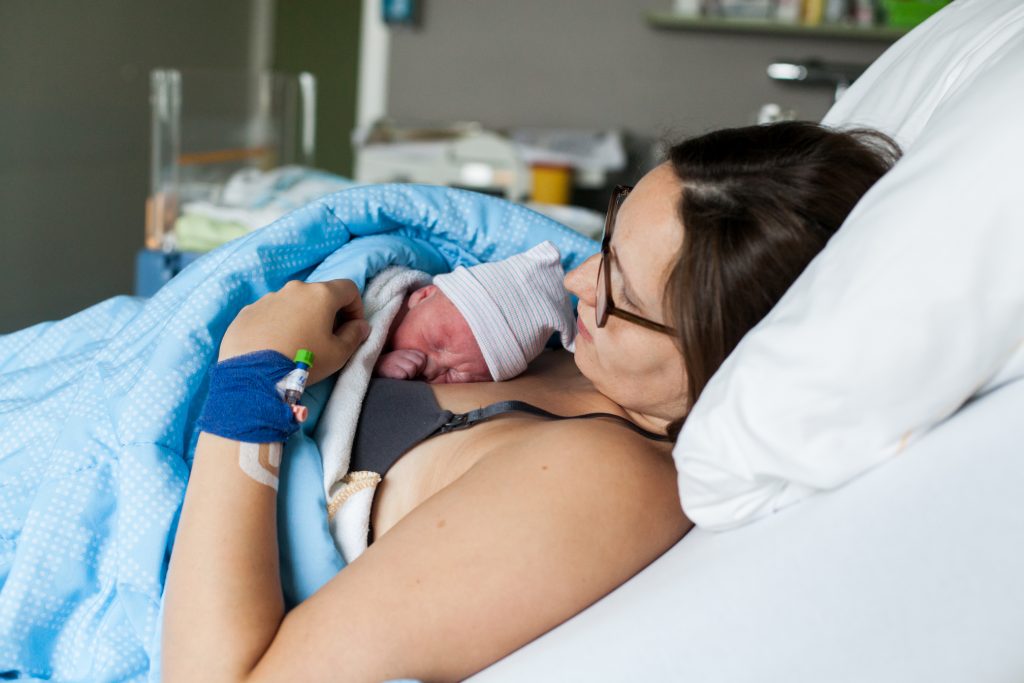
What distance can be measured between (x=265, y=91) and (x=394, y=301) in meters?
2.20

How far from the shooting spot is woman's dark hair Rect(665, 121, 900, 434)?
0.92m

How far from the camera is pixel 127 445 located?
1.03 m

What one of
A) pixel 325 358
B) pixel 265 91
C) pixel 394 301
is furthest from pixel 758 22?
pixel 325 358

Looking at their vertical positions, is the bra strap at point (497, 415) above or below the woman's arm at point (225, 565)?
above

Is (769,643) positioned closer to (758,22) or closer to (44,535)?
(44,535)

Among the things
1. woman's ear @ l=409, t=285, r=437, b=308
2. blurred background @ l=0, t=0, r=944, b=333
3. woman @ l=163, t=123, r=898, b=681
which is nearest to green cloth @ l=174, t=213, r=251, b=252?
blurred background @ l=0, t=0, r=944, b=333

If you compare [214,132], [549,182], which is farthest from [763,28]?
[214,132]

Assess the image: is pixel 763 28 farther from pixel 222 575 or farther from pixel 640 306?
pixel 222 575

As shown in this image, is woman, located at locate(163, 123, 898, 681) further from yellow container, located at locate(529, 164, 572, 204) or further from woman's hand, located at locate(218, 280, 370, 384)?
yellow container, located at locate(529, 164, 572, 204)

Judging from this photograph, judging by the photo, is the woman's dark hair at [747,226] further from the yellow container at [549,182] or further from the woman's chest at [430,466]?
the yellow container at [549,182]

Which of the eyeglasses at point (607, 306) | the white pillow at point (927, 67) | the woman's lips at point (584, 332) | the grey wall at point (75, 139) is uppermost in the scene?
the white pillow at point (927, 67)

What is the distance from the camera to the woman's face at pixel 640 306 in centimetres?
98

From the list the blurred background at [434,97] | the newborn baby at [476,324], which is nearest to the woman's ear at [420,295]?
the newborn baby at [476,324]

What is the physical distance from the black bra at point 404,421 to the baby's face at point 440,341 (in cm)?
12
